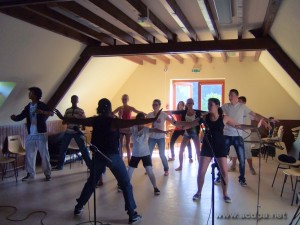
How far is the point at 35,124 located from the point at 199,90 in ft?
18.7

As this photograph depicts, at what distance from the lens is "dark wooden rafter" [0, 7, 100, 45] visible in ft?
13.1

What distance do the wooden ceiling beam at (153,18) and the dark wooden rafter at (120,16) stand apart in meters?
0.37

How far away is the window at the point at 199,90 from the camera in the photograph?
9391 millimetres

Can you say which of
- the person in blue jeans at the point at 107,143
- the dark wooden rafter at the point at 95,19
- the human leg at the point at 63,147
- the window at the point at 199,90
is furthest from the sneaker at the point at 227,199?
the window at the point at 199,90

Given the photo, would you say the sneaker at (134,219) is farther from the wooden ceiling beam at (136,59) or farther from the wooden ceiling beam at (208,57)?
the wooden ceiling beam at (208,57)

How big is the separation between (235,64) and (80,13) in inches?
232

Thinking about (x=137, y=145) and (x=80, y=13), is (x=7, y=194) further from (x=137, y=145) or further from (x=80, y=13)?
(x=80, y=13)

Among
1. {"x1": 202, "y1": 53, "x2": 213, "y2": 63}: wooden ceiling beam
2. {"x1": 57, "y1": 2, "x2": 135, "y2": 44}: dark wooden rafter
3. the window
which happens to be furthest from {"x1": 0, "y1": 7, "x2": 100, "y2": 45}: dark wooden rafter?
the window

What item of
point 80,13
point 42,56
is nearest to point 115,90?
point 42,56

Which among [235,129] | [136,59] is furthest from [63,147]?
[136,59]

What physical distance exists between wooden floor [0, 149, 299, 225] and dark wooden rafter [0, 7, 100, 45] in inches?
101

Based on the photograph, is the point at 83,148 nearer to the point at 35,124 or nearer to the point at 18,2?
the point at 35,124

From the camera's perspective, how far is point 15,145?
563 cm

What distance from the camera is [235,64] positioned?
354 inches
